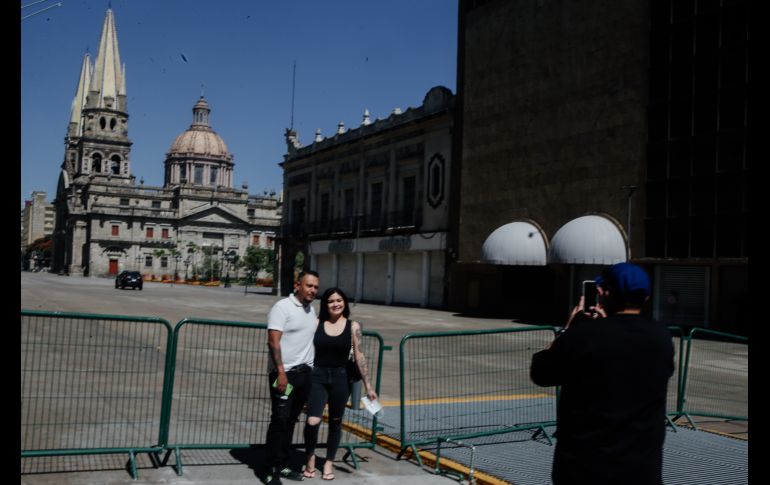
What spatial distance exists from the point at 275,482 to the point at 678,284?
84.2 ft

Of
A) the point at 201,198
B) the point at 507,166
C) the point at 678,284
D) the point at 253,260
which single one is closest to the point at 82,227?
the point at 201,198

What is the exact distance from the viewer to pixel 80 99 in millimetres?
137875

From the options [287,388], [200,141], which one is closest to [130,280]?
[287,388]

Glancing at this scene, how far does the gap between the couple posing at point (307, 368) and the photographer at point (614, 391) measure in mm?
3143

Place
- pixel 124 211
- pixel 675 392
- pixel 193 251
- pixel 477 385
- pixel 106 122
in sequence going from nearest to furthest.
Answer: pixel 477 385
pixel 675 392
pixel 193 251
pixel 124 211
pixel 106 122

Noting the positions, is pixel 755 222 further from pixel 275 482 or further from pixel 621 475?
pixel 275 482

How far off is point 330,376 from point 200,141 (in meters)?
133

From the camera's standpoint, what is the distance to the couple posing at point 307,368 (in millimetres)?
6660

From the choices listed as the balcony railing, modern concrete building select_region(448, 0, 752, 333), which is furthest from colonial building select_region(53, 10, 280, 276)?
modern concrete building select_region(448, 0, 752, 333)

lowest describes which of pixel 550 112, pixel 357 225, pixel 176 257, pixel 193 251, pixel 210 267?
pixel 210 267

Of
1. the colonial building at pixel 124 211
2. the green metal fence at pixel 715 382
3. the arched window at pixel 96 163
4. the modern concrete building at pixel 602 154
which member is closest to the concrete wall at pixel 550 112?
the modern concrete building at pixel 602 154

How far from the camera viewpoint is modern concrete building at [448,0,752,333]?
1054 inches

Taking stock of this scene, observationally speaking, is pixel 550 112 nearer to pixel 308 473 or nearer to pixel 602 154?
pixel 602 154

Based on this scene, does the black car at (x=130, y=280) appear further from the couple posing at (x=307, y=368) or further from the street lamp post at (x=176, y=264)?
the couple posing at (x=307, y=368)
